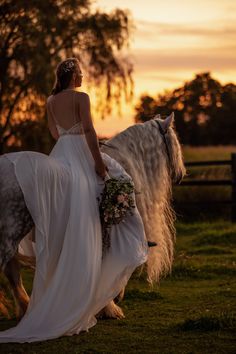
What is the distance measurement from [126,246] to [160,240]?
942 mm

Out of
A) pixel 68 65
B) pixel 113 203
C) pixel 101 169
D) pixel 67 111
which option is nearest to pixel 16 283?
pixel 113 203

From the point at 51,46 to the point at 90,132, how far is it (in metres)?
A: 17.6

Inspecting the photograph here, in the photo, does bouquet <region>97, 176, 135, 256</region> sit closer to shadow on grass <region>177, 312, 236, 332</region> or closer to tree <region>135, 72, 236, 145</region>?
shadow on grass <region>177, 312, 236, 332</region>

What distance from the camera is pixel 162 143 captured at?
23.4 ft

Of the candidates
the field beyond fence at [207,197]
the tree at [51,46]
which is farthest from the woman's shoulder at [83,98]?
the tree at [51,46]

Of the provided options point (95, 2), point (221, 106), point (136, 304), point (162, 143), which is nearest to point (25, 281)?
point (136, 304)

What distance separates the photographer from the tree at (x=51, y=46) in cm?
2323

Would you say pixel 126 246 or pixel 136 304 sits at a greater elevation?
pixel 126 246

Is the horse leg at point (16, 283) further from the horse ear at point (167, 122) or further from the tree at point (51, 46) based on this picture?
the tree at point (51, 46)

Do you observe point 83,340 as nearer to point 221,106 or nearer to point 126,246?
point 126,246

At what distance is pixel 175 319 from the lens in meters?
6.43

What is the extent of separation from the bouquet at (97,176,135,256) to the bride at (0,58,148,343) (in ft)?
0.19

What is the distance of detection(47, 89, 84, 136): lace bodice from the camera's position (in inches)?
240

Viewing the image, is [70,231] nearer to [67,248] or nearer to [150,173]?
[67,248]
